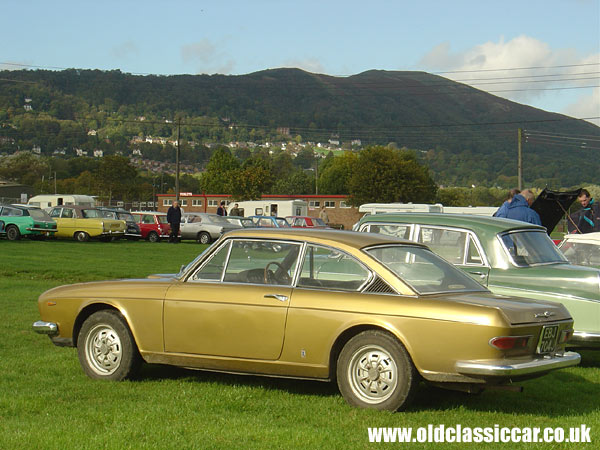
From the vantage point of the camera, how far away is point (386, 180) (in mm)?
106625

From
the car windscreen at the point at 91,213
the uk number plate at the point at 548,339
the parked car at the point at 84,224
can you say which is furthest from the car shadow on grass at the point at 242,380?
the car windscreen at the point at 91,213

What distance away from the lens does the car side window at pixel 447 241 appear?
10.2 m

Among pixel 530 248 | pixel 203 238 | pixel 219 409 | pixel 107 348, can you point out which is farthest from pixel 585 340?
pixel 203 238

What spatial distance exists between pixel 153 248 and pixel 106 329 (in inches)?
1059

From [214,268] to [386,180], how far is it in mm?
99628

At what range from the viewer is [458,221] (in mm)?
10398

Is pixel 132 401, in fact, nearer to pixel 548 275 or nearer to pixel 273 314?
pixel 273 314

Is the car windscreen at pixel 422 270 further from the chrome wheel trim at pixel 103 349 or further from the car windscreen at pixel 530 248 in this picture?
the chrome wheel trim at pixel 103 349

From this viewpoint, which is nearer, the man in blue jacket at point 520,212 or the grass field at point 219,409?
the grass field at point 219,409

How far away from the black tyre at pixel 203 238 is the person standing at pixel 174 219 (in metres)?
2.75

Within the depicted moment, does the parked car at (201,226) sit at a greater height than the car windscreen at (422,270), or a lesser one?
lesser

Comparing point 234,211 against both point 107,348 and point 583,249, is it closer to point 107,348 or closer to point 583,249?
point 583,249

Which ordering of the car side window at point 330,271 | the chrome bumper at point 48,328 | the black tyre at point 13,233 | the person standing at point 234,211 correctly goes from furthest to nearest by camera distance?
the person standing at point 234,211 → the black tyre at point 13,233 → the chrome bumper at point 48,328 → the car side window at point 330,271

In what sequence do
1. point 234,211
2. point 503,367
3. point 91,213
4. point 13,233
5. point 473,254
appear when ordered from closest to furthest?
point 503,367 → point 473,254 → point 13,233 → point 91,213 → point 234,211
